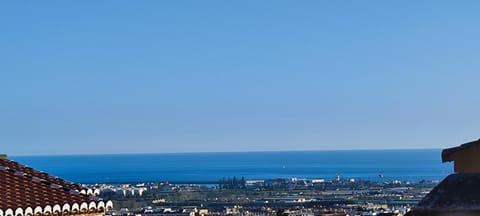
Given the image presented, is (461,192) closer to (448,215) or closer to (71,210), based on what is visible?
(448,215)

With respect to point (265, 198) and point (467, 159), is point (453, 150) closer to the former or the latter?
point (467, 159)

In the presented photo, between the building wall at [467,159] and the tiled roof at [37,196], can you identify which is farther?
the tiled roof at [37,196]

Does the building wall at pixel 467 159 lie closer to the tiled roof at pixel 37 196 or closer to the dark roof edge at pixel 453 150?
the dark roof edge at pixel 453 150

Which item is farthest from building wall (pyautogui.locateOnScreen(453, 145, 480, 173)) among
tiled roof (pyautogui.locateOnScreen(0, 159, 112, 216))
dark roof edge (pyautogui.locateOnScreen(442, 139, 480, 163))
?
tiled roof (pyautogui.locateOnScreen(0, 159, 112, 216))

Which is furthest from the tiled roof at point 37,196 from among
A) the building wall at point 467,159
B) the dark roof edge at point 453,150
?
the building wall at point 467,159

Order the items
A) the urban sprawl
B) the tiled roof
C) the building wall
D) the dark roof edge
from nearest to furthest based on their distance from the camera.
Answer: the building wall, the dark roof edge, the tiled roof, the urban sprawl

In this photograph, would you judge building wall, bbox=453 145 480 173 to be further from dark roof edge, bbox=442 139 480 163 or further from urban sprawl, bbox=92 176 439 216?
urban sprawl, bbox=92 176 439 216
